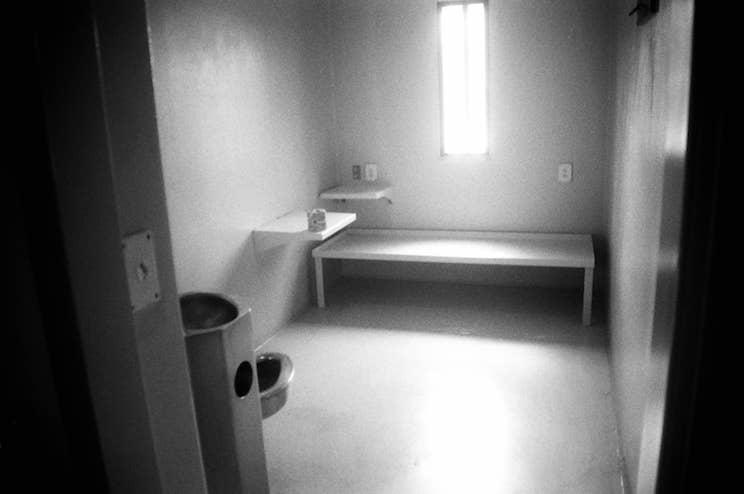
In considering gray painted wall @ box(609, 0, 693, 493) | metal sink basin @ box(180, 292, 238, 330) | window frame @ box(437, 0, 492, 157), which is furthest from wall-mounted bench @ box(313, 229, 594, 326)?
metal sink basin @ box(180, 292, 238, 330)

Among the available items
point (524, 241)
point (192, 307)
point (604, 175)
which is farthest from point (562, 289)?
point (192, 307)

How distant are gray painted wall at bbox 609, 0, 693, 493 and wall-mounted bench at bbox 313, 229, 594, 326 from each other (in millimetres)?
679

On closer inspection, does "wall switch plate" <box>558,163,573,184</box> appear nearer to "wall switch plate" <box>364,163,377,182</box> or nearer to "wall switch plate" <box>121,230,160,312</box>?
"wall switch plate" <box>364,163,377,182</box>

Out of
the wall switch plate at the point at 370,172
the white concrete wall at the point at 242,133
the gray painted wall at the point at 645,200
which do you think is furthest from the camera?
the wall switch plate at the point at 370,172

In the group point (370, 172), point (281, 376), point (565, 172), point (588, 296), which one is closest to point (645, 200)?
point (281, 376)

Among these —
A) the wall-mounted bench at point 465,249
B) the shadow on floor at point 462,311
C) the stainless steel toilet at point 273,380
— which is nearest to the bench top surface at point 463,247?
the wall-mounted bench at point 465,249

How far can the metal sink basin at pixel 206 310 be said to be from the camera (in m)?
1.82

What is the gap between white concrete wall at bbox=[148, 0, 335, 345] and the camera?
252cm

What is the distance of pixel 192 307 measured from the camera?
184 cm

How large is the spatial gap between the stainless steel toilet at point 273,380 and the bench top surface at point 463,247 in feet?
5.10

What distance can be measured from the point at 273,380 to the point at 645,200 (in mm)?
1495

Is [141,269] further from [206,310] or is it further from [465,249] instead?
[465,249]

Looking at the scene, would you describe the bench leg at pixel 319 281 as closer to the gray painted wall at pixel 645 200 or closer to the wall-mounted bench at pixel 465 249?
the wall-mounted bench at pixel 465 249

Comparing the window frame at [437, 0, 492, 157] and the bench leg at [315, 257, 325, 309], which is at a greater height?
the window frame at [437, 0, 492, 157]
